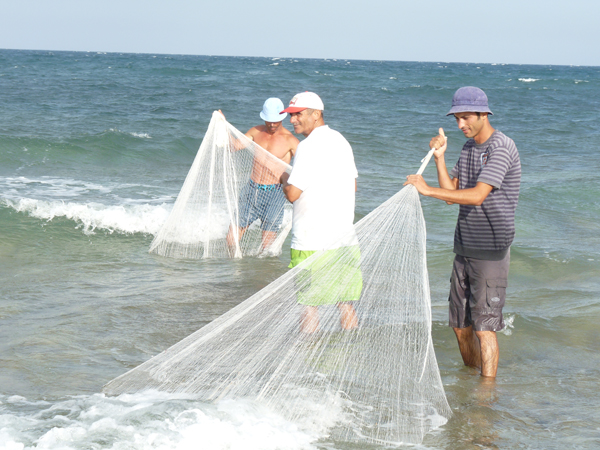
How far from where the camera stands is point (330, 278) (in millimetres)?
3129

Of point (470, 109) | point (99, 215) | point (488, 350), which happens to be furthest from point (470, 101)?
point (99, 215)

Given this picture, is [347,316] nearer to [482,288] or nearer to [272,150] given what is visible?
[482,288]

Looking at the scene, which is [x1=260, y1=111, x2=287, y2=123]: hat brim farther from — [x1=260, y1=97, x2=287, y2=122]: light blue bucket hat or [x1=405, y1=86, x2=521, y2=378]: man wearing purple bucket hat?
[x1=405, y1=86, x2=521, y2=378]: man wearing purple bucket hat

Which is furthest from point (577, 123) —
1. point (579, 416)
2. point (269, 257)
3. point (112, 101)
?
point (579, 416)

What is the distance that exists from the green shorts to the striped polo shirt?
609mm

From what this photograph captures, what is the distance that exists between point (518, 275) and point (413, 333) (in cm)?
331

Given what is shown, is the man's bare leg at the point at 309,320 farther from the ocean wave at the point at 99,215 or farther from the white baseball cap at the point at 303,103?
the ocean wave at the point at 99,215

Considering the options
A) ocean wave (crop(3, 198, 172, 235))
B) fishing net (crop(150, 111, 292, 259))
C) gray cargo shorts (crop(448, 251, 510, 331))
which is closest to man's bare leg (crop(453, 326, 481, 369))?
gray cargo shorts (crop(448, 251, 510, 331))

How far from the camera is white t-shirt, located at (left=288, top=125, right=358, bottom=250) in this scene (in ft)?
10.8

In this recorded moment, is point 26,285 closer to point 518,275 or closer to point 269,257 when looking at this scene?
point 269,257

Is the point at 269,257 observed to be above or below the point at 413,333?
below

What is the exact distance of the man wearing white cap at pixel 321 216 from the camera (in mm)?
3104

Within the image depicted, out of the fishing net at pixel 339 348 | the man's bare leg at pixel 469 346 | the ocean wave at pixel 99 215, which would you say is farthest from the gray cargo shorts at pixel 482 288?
the ocean wave at pixel 99 215

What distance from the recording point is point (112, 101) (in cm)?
2289
